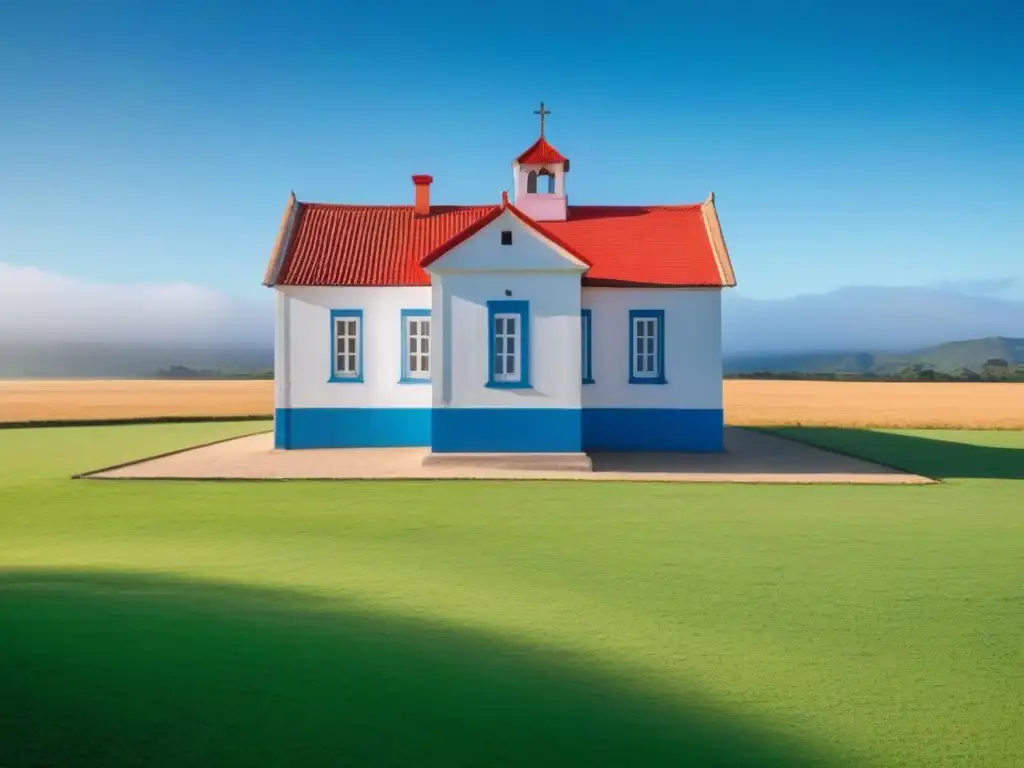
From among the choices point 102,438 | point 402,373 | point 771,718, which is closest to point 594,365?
point 402,373

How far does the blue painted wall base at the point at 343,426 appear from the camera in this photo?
23250mm

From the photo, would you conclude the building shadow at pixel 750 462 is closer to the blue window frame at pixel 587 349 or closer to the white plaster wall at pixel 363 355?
the blue window frame at pixel 587 349

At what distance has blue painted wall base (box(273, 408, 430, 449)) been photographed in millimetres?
23250

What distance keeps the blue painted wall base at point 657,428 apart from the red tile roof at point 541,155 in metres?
7.17

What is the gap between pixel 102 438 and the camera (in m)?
28.4

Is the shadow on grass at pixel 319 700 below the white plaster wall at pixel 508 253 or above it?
below

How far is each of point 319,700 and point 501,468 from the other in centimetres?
1355

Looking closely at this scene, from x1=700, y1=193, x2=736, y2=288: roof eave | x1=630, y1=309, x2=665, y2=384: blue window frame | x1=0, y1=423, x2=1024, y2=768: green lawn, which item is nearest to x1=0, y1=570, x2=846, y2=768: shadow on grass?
x1=0, y1=423, x2=1024, y2=768: green lawn

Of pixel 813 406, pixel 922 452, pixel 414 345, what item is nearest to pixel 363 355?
pixel 414 345

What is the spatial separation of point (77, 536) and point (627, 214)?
1759 centimetres

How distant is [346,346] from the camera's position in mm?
23344

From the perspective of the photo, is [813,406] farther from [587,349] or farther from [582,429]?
[587,349]

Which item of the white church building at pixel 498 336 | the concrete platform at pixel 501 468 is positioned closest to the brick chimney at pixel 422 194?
the white church building at pixel 498 336

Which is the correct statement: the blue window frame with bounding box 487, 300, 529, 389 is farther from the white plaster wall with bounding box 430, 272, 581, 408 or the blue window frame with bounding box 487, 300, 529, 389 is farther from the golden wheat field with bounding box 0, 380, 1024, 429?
the golden wheat field with bounding box 0, 380, 1024, 429
